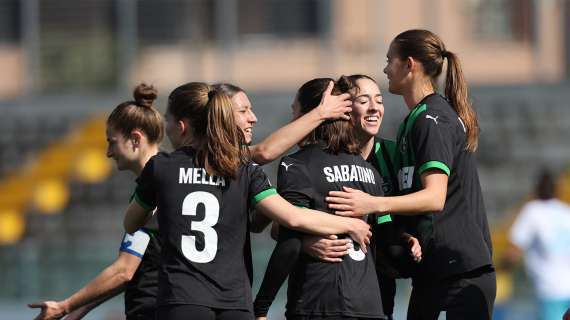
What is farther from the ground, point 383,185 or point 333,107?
point 333,107

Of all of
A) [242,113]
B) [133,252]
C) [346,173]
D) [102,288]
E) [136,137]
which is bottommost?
[102,288]

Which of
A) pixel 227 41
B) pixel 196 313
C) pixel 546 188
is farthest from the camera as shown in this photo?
pixel 227 41

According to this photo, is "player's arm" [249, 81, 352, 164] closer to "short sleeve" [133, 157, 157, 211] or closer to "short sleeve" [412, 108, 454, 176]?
"short sleeve" [412, 108, 454, 176]

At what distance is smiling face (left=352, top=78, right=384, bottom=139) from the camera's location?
530cm

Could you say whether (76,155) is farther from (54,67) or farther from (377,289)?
(377,289)

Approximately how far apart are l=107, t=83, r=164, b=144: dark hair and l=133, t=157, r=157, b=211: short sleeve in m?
0.59

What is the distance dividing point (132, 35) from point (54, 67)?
1189 mm

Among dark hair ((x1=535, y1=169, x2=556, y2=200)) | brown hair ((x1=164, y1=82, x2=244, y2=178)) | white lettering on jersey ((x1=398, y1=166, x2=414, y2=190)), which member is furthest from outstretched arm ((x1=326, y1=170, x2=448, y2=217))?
dark hair ((x1=535, y1=169, x2=556, y2=200))

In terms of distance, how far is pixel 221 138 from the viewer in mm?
4750

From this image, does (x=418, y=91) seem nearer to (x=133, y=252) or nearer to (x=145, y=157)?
(x=145, y=157)

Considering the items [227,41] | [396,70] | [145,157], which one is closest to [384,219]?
[396,70]

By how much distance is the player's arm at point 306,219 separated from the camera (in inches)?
187

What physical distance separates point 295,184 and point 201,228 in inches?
17.4

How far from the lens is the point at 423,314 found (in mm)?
5082
